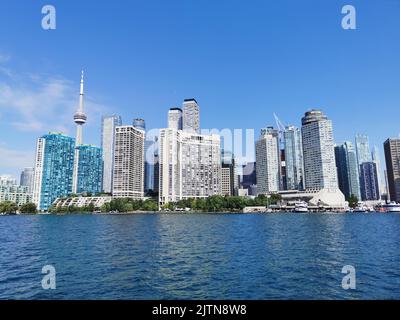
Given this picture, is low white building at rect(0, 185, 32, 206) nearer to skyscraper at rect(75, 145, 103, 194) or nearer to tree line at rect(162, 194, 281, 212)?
skyscraper at rect(75, 145, 103, 194)

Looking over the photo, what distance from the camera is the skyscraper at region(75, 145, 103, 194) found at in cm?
17300

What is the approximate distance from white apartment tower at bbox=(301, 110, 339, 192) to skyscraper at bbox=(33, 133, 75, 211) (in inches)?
4716

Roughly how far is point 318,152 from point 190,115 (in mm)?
75731

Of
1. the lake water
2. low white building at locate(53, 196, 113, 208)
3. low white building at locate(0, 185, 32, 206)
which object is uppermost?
low white building at locate(0, 185, 32, 206)

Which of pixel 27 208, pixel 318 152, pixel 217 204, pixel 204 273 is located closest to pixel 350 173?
pixel 318 152

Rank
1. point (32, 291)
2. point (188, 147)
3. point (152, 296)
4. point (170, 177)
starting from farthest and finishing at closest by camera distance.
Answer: point (170, 177) < point (188, 147) < point (32, 291) < point (152, 296)

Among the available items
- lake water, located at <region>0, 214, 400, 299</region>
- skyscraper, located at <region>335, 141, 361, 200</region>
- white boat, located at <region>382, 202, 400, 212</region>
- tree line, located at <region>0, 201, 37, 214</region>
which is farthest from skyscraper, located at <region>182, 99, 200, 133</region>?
skyscraper, located at <region>335, 141, 361, 200</region>

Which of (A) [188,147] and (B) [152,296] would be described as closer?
(B) [152,296]

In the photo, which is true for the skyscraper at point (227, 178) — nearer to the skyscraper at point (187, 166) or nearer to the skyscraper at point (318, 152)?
the skyscraper at point (187, 166)

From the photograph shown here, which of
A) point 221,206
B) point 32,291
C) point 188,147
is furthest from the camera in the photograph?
point 188,147

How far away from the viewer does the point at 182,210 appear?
13550cm
